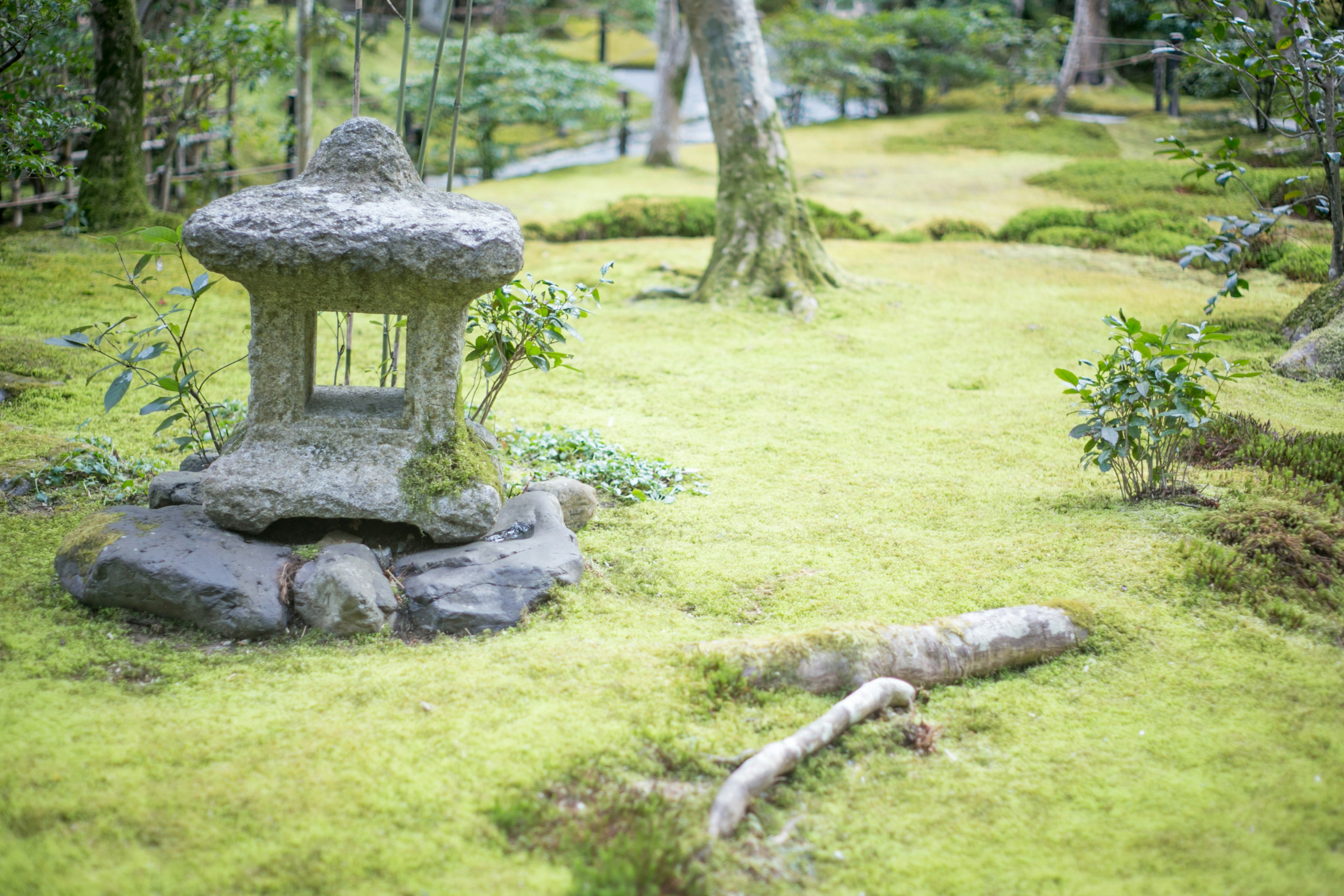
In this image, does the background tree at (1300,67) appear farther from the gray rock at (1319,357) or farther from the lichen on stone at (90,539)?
the lichen on stone at (90,539)

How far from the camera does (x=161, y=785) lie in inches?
89.0

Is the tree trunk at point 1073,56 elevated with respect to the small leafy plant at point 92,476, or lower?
elevated

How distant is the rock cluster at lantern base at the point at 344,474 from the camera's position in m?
3.09

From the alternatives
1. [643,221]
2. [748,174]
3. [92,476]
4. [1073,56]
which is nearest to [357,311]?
[92,476]

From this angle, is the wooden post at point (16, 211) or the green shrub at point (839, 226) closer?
the wooden post at point (16, 211)

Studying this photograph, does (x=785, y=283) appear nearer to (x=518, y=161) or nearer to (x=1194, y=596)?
(x=1194, y=596)

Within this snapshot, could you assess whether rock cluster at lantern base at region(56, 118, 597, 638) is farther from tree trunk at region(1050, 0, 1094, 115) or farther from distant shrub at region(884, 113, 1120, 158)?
tree trunk at region(1050, 0, 1094, 115)

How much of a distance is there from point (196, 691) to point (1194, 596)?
3.45 m

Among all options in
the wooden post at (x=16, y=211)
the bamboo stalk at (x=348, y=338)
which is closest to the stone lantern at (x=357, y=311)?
the bamboo stalk at (x=348, y=338)

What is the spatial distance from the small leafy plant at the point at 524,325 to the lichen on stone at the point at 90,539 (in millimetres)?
1548

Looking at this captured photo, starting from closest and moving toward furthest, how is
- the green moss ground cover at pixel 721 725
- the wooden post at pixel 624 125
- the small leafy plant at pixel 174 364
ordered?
the green moss ground cover at pixel 721 725 < the small leafy plant at pixel 174 364 < the wooden post at pixel 624 125

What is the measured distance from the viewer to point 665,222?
1107 centimetres

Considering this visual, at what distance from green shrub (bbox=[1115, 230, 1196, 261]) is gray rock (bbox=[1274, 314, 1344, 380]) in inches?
127

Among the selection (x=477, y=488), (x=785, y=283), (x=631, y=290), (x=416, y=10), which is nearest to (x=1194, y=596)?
(x=477, y=488)
